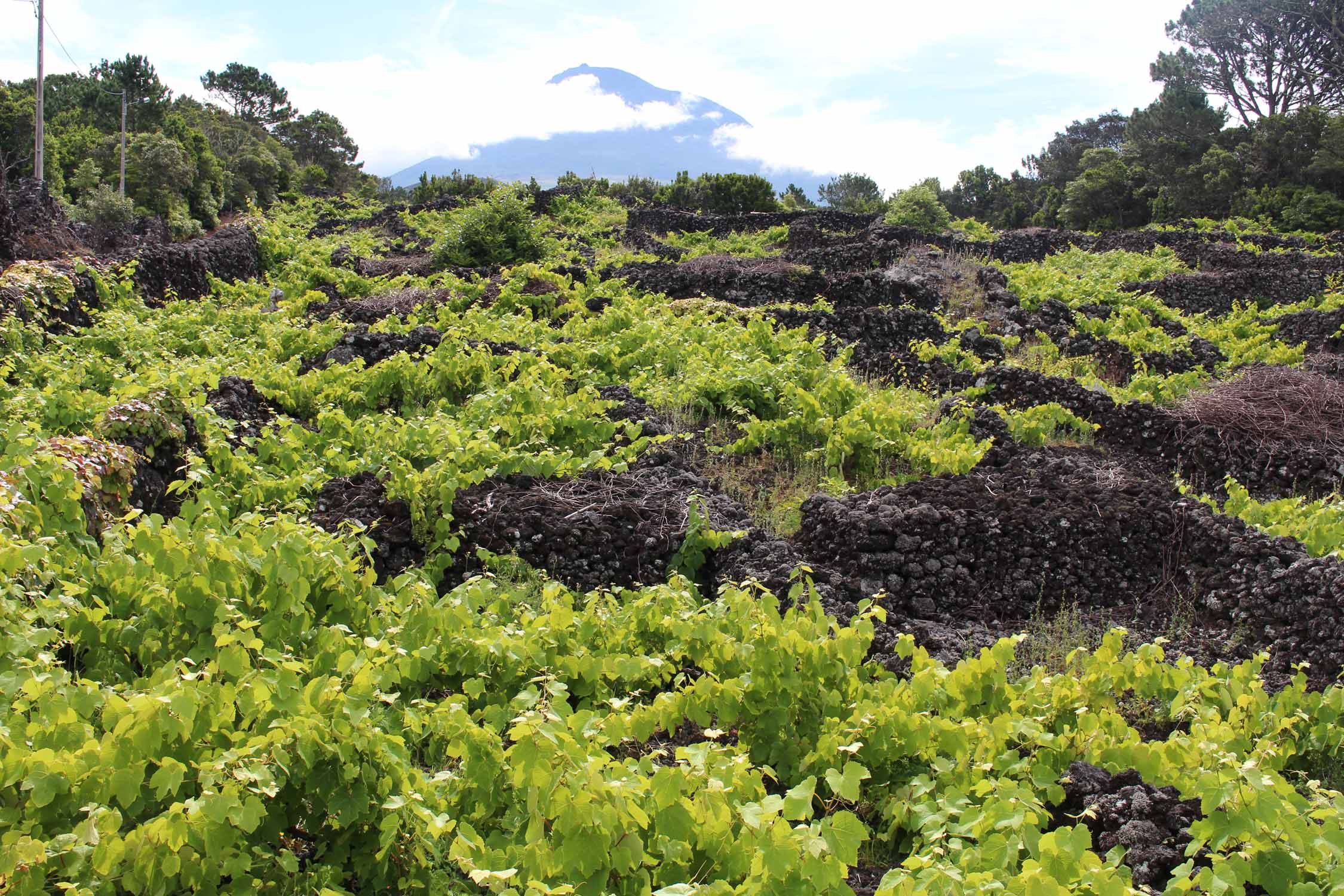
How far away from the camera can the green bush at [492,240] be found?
16344 mm

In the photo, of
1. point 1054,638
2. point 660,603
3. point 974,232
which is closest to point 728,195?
point 974,232

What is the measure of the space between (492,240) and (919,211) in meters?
12.2

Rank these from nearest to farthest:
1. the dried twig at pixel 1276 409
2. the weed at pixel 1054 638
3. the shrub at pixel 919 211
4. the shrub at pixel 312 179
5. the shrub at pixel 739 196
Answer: the weed at pixel 1054 638
the dried twig at pixel 1276 409
the shrub at pixel 919 211
the shrub at pixel 739 196
the shrub at pixel 312 179

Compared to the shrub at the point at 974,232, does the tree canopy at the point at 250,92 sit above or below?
above

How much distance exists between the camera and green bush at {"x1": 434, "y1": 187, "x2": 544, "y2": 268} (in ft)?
53.6

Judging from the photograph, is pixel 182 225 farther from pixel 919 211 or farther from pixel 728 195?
pixel 919 211

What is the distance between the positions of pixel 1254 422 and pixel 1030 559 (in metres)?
4.02

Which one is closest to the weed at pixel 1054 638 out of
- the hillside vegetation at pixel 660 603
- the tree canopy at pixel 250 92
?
the hillside vegetation at pixel 660 603

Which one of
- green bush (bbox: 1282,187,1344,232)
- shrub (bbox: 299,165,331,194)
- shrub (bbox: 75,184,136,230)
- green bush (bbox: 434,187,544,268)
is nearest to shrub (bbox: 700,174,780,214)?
green bush (bbox: 434,187,544,268)

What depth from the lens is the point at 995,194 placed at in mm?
37094

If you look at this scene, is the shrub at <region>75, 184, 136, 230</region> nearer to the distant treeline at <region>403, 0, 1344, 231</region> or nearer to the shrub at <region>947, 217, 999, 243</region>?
the distant treeline at <region>403, 0, 1344, 231</region>

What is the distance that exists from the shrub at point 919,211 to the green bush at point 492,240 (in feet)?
34.3

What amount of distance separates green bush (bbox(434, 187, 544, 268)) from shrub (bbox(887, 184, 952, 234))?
10464 millimetres

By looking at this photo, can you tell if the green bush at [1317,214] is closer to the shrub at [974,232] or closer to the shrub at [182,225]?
the shrub at [974,232]
